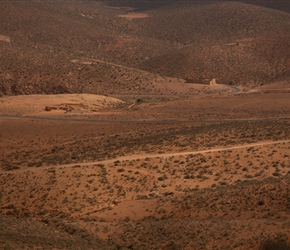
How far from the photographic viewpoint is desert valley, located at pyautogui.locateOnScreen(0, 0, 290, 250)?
94.7 feet

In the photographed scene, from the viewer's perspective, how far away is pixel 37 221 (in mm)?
31625

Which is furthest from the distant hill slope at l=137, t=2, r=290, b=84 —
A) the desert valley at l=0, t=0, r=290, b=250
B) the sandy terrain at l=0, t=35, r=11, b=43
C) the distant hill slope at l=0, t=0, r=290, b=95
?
the sandy terrain at l=0, t=35, r=11, b=43

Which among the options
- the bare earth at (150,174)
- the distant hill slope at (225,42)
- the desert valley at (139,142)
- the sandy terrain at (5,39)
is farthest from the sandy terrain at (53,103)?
the distant hill slope at (225,42)

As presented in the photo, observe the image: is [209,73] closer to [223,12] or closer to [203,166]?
[223,12]

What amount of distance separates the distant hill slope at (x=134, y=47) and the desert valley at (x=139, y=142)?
0.28 metres

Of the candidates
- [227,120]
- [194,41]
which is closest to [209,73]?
[194,41]

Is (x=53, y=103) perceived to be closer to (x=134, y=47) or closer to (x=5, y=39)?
(x=5, y=39)

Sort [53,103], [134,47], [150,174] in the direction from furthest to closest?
[134,47] < [53,103] < [150,174]

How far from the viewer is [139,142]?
47094 mm

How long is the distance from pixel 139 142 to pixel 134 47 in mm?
74940

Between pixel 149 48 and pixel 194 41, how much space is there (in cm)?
1308

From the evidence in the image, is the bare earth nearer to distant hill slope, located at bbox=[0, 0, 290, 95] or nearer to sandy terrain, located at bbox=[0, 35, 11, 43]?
distant hill slope, located at bbox=[0, 0, 290, 95]

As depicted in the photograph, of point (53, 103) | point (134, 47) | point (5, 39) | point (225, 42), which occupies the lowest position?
point (53, 103)

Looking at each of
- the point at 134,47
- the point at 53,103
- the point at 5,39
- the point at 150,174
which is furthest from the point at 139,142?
the point at 134,47
